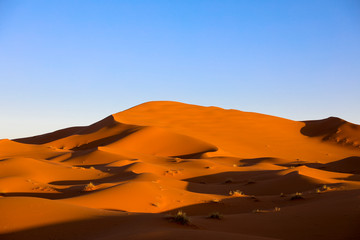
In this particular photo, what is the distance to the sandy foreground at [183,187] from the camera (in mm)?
6840

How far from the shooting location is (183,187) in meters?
15.3

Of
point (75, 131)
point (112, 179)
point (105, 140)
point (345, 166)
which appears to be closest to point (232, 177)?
point (112, 179)

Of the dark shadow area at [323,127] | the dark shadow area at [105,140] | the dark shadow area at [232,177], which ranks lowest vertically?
the dark shadow area at [232,177]

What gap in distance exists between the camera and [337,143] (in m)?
42.3

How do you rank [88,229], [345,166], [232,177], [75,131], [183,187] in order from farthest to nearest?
[75,131], [345,166], [232,177], [183,187], [88,229]

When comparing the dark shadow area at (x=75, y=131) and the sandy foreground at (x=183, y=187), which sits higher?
the dark shadow area at (x=75, y=131)

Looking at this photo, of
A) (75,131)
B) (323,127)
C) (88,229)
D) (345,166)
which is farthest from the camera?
(75,131)

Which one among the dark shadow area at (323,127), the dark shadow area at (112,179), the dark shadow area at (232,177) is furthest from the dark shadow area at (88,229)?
the dark shadow area at (323,127)

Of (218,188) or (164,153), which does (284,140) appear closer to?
(164,153)

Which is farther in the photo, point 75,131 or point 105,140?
point 75,131

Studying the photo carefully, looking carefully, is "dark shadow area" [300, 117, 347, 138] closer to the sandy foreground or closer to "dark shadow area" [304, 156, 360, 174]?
the sandy foreground

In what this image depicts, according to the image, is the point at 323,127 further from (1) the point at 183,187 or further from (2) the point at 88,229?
(2) the point at 88,229

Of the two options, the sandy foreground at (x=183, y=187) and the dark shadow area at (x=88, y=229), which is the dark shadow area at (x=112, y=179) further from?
the dark shadow area at (x=88, y=229)

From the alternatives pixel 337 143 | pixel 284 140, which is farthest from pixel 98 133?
pixel 337 143
